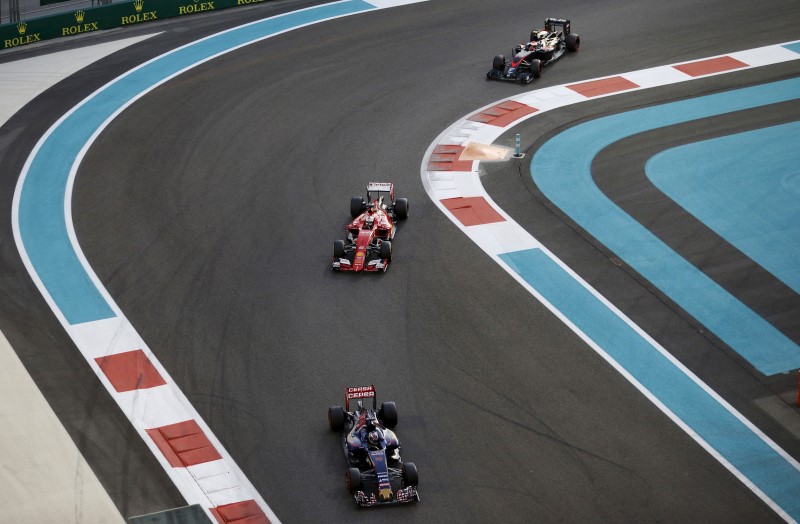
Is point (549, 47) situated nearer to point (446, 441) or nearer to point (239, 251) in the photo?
point (239, 251)

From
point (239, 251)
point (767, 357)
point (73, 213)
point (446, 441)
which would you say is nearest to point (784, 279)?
point (767, 357)

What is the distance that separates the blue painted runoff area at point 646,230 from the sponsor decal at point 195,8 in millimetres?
17594

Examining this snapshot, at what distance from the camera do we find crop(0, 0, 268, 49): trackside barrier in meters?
41.4

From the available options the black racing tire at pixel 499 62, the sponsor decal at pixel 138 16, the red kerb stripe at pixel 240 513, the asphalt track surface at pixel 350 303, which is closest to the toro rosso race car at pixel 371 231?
the asphalt track surface at pixel 350 303

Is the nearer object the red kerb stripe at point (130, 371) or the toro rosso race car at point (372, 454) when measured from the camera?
the toro rosso race car at point (372, 454)

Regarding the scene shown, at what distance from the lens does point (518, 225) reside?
2944 centimetres

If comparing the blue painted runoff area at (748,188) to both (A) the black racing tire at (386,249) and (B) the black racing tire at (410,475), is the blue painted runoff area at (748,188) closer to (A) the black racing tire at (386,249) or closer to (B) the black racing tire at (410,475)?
(A) the black racing tire at (386,249)

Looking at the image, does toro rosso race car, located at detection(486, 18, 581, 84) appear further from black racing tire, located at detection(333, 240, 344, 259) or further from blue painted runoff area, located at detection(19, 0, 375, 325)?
black racing tire, located at detection(333, 240, 344, 259)

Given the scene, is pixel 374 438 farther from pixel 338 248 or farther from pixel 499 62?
pixel 499 62

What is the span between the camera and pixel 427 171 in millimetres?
32406

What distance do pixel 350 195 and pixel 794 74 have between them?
685 inches

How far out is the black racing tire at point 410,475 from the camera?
1989 centimetres

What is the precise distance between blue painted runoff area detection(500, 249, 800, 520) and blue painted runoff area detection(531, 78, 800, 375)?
1807 millimetres

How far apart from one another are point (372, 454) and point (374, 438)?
1.16 feet
